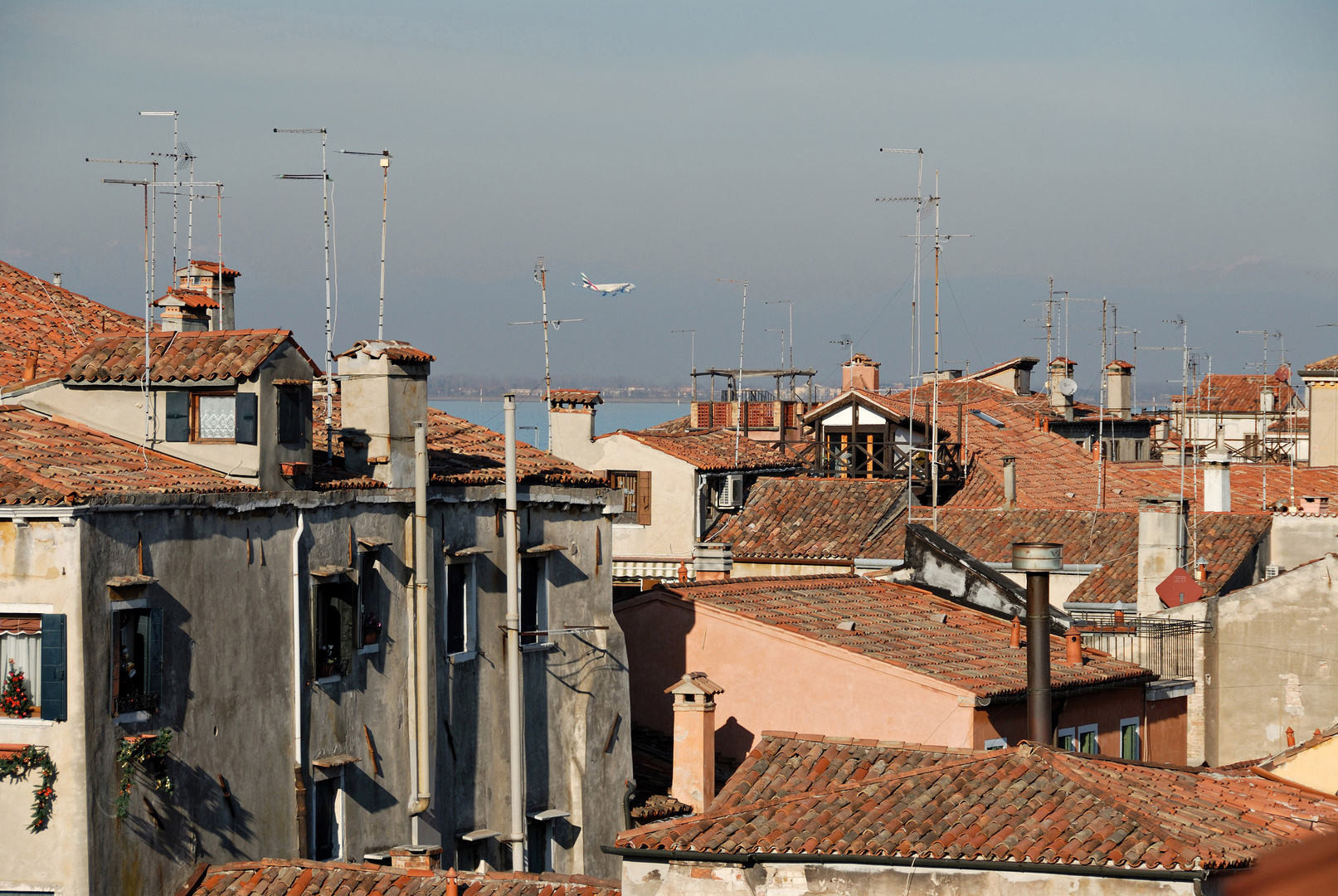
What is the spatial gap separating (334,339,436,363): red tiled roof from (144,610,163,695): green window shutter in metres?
5.43

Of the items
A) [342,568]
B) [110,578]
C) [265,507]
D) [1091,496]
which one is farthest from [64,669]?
[1091,496]

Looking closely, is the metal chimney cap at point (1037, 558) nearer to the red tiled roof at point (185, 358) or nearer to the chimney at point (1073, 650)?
the chimney at point (1073, 650)

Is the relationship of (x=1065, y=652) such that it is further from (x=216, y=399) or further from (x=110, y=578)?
(x=110, y=578)

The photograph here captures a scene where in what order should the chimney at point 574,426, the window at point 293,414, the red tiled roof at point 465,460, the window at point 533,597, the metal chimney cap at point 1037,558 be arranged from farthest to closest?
the chimney at point 574,426
the window at point 533,597
the metal chimney cap at point 1037,558
the red tiled roof at point 465,460
the window at point 293,414

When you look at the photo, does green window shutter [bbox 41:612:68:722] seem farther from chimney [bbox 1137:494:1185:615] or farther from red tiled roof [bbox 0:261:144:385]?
chimney [bbox 1137:494:1185:615]

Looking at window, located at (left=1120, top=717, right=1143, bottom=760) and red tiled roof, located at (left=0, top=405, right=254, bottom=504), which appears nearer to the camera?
red tiled roof, located at (left=0, top=405, right=254, bottom=504)

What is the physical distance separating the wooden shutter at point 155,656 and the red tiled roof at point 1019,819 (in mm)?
4721

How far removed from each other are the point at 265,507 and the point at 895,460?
31805mm

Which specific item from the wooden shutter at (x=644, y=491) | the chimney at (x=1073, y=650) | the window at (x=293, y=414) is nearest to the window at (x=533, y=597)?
the window at (x=293, y=414)

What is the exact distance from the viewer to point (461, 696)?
20266mm

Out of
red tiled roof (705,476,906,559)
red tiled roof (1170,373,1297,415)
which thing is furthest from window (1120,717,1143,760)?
red tiled roof (1170,373,1297,415)

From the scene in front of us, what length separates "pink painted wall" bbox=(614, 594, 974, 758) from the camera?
21.4 m

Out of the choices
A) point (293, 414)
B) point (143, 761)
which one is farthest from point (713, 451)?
point (143, 761)

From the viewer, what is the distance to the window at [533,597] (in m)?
21.7
